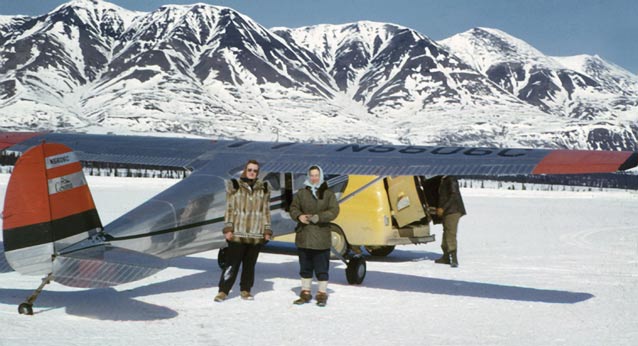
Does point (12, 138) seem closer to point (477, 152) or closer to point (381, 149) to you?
point (381, 149)

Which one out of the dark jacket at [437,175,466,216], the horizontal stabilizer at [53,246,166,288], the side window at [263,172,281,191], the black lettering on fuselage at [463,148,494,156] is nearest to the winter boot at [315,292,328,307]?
the horizontal stabilizer at [53,246,166,288]

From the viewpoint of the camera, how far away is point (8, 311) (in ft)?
25.3

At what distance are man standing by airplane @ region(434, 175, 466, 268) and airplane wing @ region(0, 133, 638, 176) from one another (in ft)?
7.39

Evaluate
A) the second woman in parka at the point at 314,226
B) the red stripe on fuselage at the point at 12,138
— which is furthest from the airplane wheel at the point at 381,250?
the red stripe on fuselage at the point at 12,138

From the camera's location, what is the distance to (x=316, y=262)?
886 centimetres

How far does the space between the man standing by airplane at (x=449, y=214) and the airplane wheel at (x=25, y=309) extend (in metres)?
7.48

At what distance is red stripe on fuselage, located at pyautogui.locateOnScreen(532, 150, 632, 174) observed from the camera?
340 inches

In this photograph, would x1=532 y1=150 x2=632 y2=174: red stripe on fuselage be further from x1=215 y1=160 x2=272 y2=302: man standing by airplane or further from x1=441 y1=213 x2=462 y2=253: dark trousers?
x1=441 y1=213 x2=462 y2=253: dark trousers

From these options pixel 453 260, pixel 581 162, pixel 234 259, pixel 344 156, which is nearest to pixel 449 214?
pixel 453 260

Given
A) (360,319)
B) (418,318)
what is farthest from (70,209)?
(418,318)

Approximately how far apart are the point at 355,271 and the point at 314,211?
7.17ft

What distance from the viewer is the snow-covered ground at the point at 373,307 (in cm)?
710

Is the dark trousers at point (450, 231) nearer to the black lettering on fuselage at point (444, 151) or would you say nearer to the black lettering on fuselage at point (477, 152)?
the black lettering on fuselage at point (444, 151)

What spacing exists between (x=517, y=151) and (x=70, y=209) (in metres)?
6.08
